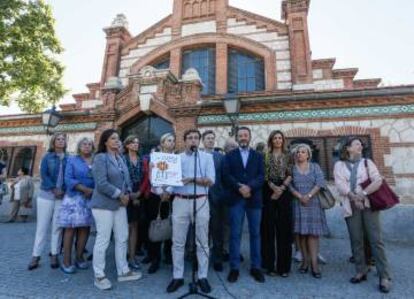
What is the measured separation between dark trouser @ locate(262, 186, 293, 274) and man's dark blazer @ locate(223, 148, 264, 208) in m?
0.39

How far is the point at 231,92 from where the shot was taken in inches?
472

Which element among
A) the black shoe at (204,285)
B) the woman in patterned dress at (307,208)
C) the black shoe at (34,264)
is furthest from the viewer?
the black shoe at (34,264)

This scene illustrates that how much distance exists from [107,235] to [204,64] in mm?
10442

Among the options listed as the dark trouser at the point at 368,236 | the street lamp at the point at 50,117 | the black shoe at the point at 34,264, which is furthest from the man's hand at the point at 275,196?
the street lamp at the point at 50,117

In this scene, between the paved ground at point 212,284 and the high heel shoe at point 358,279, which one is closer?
the paved ground at point 212,284

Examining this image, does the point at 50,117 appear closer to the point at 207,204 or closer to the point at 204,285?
the point at 207,204

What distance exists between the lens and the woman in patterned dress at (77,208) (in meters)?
4.57

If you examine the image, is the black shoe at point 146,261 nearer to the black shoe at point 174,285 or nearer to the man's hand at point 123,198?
the black shoe at point 174,285

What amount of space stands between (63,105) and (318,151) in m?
11.1

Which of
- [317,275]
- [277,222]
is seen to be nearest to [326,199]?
[277,222]

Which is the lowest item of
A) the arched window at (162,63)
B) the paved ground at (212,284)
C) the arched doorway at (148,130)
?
the paved ground at (212,284)

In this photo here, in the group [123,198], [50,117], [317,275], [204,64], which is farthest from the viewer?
[204,64]

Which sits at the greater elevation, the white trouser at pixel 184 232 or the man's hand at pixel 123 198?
the man's hand at pixel 123 198

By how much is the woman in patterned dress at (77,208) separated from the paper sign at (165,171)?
60.7 inches
